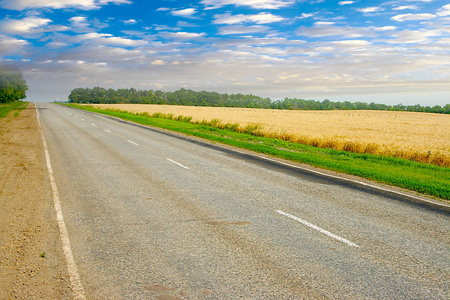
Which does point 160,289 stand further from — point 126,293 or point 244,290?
point 244,290

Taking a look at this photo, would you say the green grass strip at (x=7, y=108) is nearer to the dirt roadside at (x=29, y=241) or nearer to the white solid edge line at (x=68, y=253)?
the dirt roadside at (x=29, y=241)

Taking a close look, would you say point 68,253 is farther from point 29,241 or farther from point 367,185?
point 367,185

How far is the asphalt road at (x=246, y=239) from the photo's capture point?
4.24 metres

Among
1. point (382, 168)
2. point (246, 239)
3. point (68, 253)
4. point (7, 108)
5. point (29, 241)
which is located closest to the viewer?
point (68, 253)

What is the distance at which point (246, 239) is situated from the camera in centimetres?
566

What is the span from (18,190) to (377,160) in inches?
545

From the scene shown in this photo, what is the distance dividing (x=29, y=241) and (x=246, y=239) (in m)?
3.50

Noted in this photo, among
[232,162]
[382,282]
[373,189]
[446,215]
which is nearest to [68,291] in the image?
[382,282]

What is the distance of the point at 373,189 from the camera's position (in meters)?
9.78

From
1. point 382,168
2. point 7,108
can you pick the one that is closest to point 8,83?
point 7,108

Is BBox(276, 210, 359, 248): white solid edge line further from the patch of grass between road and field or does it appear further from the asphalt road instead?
the patch of grass between road and field

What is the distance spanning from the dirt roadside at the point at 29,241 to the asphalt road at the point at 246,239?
309 millimetres

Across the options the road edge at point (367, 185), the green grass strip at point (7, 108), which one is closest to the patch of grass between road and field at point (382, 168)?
the road edge at point (367, 185)

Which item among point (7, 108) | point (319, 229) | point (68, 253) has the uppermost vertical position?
point (7, 108)
